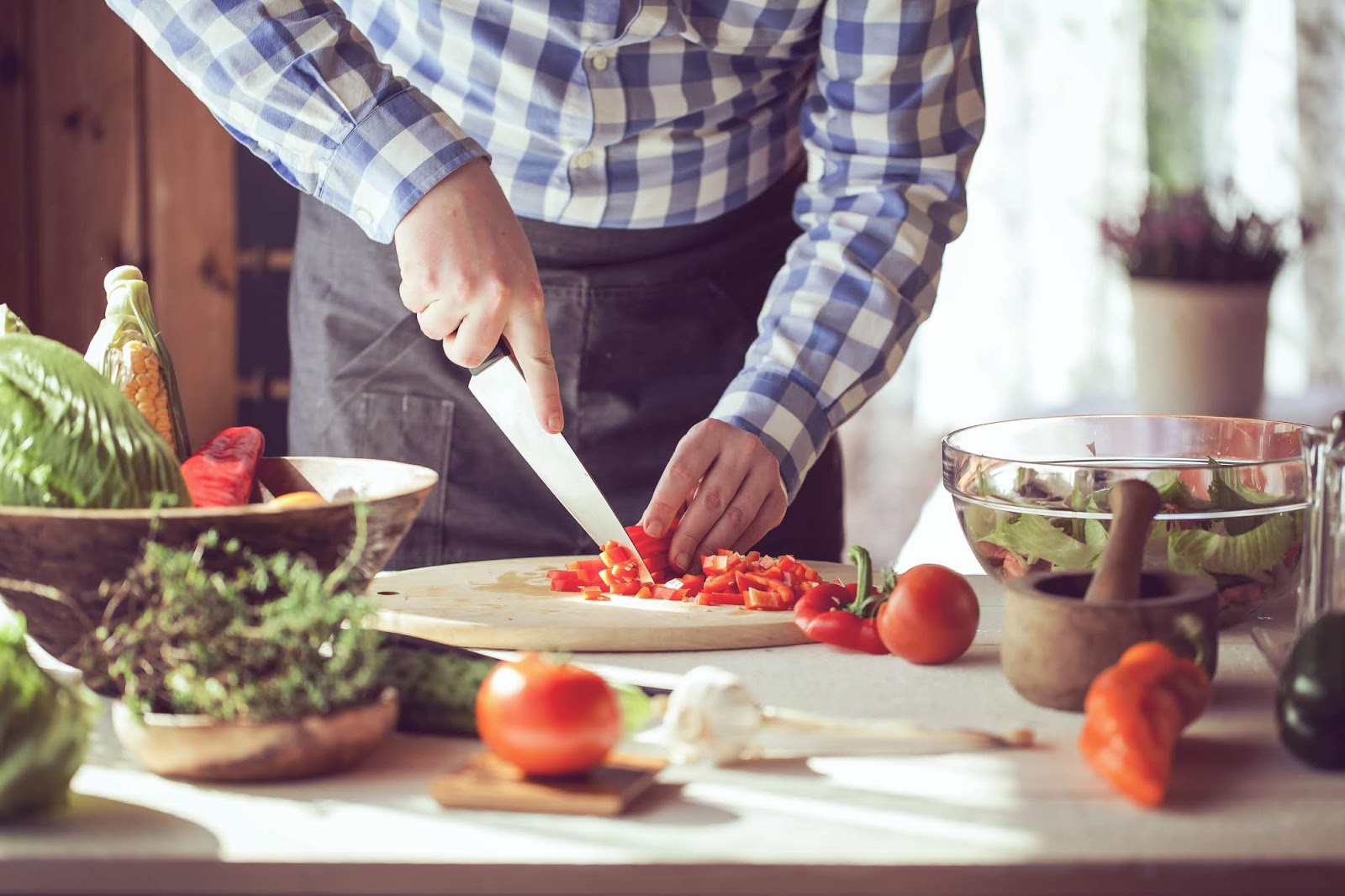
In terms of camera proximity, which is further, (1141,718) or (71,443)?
(71,443)

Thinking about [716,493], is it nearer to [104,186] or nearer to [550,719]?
[550,719]

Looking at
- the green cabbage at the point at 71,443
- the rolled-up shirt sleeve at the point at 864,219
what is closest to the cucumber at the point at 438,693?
the green cabbage at the point at 71,443

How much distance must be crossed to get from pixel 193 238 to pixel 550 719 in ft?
10.7

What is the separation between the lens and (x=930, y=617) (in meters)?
1.32

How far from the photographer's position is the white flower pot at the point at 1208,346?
364cm

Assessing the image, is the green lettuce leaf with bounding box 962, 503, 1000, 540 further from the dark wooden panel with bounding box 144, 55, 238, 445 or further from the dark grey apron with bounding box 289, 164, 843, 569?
the dark wooden panel with bounding box 144, 55, 238, 445

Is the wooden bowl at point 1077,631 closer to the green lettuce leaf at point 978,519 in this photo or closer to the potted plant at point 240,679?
the green lettuce leaf at point 978,519

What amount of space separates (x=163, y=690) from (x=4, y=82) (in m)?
3.27

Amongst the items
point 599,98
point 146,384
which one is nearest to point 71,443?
point 146,384

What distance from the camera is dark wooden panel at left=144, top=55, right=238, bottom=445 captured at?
3.88 m

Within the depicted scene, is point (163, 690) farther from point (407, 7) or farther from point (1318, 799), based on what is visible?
point (407, 7)

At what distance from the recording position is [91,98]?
385 centimetres

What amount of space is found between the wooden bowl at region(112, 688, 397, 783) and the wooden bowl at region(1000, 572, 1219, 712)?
19.3 inches

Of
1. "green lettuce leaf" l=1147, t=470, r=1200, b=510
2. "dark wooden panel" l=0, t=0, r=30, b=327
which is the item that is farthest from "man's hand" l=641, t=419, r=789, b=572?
"dark wooden panel" l=0, t=0, r=30, b=327
